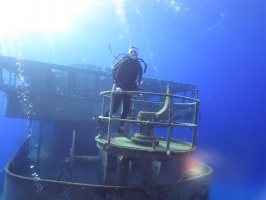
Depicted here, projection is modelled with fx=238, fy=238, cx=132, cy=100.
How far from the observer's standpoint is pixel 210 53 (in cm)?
6419

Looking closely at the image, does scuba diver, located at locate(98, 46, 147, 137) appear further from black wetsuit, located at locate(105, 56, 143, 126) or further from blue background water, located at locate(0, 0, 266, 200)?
blue background water, located at locate(0, 0, 266, 200)

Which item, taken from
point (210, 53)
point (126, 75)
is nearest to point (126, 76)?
point (126, 75)

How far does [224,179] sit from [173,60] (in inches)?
2192

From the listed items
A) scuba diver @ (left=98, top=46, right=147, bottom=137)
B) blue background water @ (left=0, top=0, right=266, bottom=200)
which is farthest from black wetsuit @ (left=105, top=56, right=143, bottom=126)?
blue background water @ (left=0, top=0, right=266, bottom=200)

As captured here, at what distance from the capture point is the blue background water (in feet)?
104

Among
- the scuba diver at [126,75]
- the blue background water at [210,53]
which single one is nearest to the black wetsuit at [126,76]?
the scuba diver at [126,75]

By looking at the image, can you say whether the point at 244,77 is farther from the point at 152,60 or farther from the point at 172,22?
the point at 172,22

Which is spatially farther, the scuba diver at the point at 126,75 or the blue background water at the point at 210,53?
the blue background water at the point at 210,53

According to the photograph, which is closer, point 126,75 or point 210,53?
point 126,75

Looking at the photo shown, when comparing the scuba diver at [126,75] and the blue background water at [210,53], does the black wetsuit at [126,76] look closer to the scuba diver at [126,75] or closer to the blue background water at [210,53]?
the scuba diver at [126,75]

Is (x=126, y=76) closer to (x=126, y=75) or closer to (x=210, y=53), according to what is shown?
(x=126, y=75)

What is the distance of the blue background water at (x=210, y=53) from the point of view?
31562 millimetres

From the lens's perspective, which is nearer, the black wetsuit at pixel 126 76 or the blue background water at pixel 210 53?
the black wetsuit at pixel 126 76

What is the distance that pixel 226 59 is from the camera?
67.8 meters
